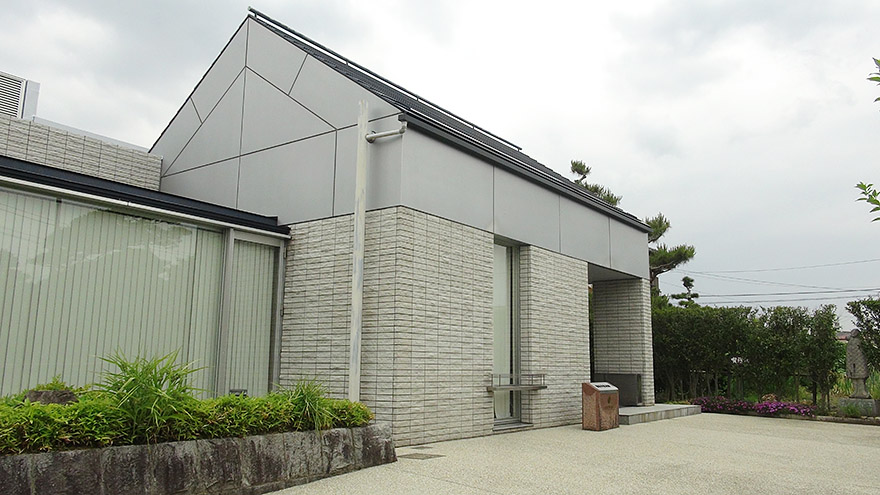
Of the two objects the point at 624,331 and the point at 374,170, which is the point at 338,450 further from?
the point at 624,331

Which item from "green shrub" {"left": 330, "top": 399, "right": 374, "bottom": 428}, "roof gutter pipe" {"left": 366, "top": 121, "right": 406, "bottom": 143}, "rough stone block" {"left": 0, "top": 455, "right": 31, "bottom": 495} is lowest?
"rough stone block" {"left": 0, "top": 455, "right": 31, "bottom": 495}

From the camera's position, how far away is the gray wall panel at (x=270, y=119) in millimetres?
8984

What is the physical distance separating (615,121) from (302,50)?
7493mm

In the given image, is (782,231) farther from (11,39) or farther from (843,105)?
(11,39)

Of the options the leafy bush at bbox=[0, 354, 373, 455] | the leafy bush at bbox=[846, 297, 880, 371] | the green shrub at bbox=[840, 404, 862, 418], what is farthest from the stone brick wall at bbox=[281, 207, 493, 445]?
the leafy bush at bbox=[846, 297, 880, 371]

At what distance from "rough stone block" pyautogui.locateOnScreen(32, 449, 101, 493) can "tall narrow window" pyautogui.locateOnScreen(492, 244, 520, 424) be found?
19.6 feet

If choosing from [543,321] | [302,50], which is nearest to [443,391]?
[543,321]

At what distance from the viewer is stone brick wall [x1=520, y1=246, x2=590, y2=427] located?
980 centimetres

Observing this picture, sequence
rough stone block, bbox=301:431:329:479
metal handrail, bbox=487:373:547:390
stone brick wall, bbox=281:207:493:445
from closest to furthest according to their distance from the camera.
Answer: rough stone block, bbox=301:431:329:479, stone brick wall, bbox=281:207:493:445, metal handrail, bbox=487:373:547:390

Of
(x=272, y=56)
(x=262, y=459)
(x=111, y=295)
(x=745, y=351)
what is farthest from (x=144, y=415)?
(x=745, y=351)

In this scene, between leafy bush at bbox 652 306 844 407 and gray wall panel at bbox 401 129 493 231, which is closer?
gray wall panel at bbox 401 129 493 231

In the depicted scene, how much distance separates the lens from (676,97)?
11.8 meters

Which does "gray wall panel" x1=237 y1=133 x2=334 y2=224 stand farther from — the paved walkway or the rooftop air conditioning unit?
the rooftop air conditioning unit

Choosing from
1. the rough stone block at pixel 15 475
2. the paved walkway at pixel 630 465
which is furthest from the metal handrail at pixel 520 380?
the rough stone block at pixel 15 475
